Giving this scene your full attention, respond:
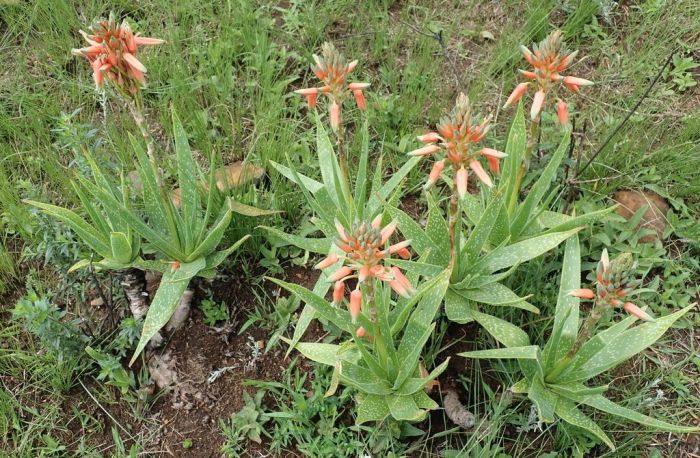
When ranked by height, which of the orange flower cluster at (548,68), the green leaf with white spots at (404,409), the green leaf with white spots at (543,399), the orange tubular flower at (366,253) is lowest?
the green leaf with white spots at (404,409)

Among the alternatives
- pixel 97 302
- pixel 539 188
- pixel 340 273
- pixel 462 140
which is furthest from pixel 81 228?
pixel 539 188

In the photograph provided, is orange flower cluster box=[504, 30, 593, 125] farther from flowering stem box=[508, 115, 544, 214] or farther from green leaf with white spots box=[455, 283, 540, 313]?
green leaf with white spots box=[455, 283, 540, 313]

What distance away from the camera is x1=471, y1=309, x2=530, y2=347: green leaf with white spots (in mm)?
2660

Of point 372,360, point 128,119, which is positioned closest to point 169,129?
point 128,119

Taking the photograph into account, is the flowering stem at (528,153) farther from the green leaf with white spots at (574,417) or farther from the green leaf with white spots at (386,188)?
the green leaf with white spots at (574,417)

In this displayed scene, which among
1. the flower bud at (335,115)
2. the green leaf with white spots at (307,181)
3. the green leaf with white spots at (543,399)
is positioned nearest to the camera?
the green leaf with white spots at (543,399)

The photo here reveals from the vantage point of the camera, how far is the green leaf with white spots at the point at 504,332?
2660 millimetres

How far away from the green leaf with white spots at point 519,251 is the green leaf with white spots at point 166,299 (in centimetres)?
137

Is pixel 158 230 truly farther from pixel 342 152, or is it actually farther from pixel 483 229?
pixel 483 229

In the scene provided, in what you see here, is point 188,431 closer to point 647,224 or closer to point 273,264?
point 273,264

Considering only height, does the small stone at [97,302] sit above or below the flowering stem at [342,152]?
below

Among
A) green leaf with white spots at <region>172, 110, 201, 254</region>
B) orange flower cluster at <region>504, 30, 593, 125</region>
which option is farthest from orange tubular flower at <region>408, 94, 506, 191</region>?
green leaf with white spots at <region>172, 110, 201, 254</region>

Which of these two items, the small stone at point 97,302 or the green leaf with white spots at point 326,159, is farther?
the small stone at point 97,302

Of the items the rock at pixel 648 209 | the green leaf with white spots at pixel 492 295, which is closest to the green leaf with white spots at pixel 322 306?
the green leaf with white spots at pixel 492 295
